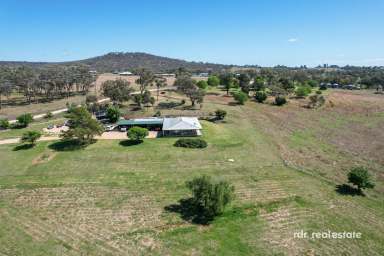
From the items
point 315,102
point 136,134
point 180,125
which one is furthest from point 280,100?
point 136,134

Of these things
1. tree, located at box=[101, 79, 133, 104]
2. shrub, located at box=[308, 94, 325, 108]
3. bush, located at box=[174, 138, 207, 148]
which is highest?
tree, located at box=[101, 79, 133, 104]

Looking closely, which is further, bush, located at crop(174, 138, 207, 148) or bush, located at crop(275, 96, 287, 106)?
bush, located at crop(275, 96, 287, 106)

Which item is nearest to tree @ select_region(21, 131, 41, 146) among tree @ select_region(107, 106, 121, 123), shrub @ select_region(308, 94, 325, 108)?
tree @ select_region(107, 106, 121, 123)

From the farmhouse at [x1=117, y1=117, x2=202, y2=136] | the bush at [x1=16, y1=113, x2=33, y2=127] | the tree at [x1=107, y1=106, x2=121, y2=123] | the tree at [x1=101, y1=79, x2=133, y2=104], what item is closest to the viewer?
the farmhouse at [x1=117, y1=117, x2=202, y2=136]

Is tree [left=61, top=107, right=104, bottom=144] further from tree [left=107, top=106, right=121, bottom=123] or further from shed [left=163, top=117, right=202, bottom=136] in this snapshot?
shed [left=163, top=117, right=202, bottom=136]

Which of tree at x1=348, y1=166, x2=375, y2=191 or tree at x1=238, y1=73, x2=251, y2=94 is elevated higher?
tree at x1=238, y1=73, x2=251, y2=94

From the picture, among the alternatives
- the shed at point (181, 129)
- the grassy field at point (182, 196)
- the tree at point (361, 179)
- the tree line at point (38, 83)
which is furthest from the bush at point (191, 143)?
the tree line at point (38, 83)

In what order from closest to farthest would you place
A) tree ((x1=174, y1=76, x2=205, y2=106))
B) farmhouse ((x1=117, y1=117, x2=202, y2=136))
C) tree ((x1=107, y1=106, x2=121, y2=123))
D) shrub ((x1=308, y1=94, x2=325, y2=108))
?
farmhouse ((x1=117, y1=117, x2=202, y2=136)) → tree ((x1=107, y1=106, x2=121, y2=123)) → tree ((x1=174, y1=76, x2=205, y2=106)) → shrub ((x1=308, y1=94, x2=325, y2=108))

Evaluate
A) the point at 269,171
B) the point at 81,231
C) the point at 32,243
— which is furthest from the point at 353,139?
the point at 32,243
